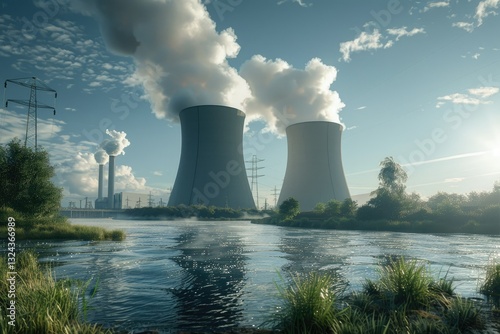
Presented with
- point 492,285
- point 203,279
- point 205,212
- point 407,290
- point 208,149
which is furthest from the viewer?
point 205,212

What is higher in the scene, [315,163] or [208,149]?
[208,149]

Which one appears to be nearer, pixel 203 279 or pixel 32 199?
pixel 203 279

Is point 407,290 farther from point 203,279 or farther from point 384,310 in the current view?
point 203,279

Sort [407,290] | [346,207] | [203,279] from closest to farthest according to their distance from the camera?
1. [407,290]
2. [203,279]
3. [346,207]

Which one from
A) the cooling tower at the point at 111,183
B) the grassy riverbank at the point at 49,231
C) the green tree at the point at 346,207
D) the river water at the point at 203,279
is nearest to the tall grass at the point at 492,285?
the river water at the point at 203,279

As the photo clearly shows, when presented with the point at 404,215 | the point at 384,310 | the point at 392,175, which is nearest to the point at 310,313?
the point at 384,310

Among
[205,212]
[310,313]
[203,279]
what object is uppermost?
[310,313]

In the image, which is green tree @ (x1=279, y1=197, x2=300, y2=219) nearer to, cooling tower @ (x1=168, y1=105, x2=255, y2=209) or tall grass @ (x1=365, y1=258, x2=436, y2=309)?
cooling tower @ (x1=168, y1=105, x2=255, y2=209)
